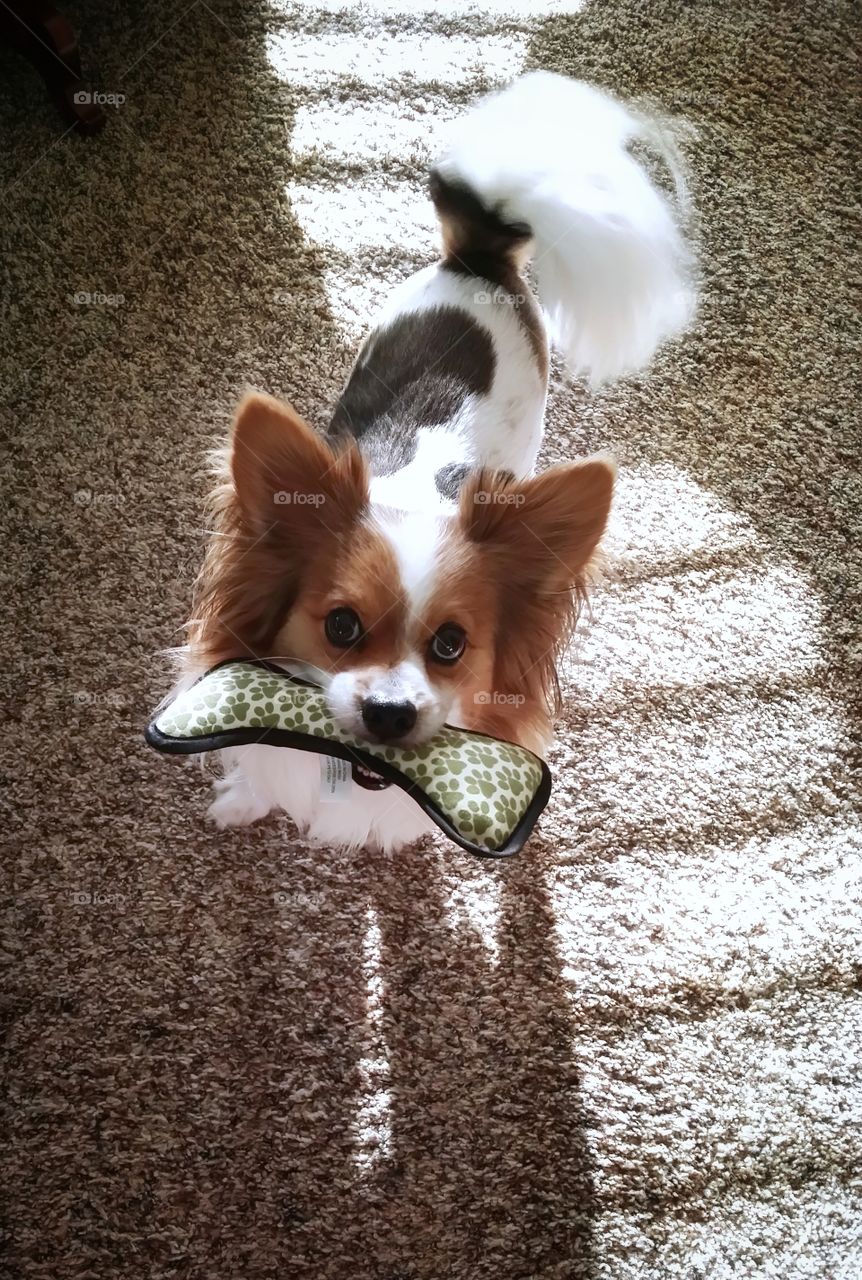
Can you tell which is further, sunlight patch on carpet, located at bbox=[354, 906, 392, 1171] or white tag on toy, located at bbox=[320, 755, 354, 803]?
sunlight patch on carpet, located at bbox=[354, 906, 392, 1171]

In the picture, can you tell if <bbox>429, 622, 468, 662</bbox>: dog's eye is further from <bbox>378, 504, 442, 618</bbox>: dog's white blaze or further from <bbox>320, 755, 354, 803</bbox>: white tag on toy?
<bbox>320, 755, 354, 803</bbox>: white tag on toy

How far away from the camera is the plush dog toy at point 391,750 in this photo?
48.8 inches

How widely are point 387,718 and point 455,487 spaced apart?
50 cm

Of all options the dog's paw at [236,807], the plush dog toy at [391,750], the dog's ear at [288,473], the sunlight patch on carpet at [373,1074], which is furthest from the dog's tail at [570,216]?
the sunlight patch on carpet at [373,1074]

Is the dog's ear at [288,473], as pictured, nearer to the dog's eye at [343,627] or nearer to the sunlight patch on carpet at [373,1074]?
the dog's eye at [343,627]

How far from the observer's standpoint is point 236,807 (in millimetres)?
1771

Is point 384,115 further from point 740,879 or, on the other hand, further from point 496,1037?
point 496,1037

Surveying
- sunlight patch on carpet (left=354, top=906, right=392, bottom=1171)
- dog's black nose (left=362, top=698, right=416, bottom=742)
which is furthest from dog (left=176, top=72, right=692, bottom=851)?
sunlight patch on carpet (left=354, top=906, right=392, bottom=1171)

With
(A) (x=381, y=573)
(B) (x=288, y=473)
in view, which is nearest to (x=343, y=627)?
(A) (x=381, y=573)

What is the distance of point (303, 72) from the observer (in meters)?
2.63

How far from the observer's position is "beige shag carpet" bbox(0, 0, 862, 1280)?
5.19ft

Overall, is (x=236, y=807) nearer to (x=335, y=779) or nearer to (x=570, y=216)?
(x=335, y=779)

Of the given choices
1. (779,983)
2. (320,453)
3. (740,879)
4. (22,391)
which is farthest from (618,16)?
(779,983)

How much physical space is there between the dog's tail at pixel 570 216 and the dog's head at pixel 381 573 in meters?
0.56
